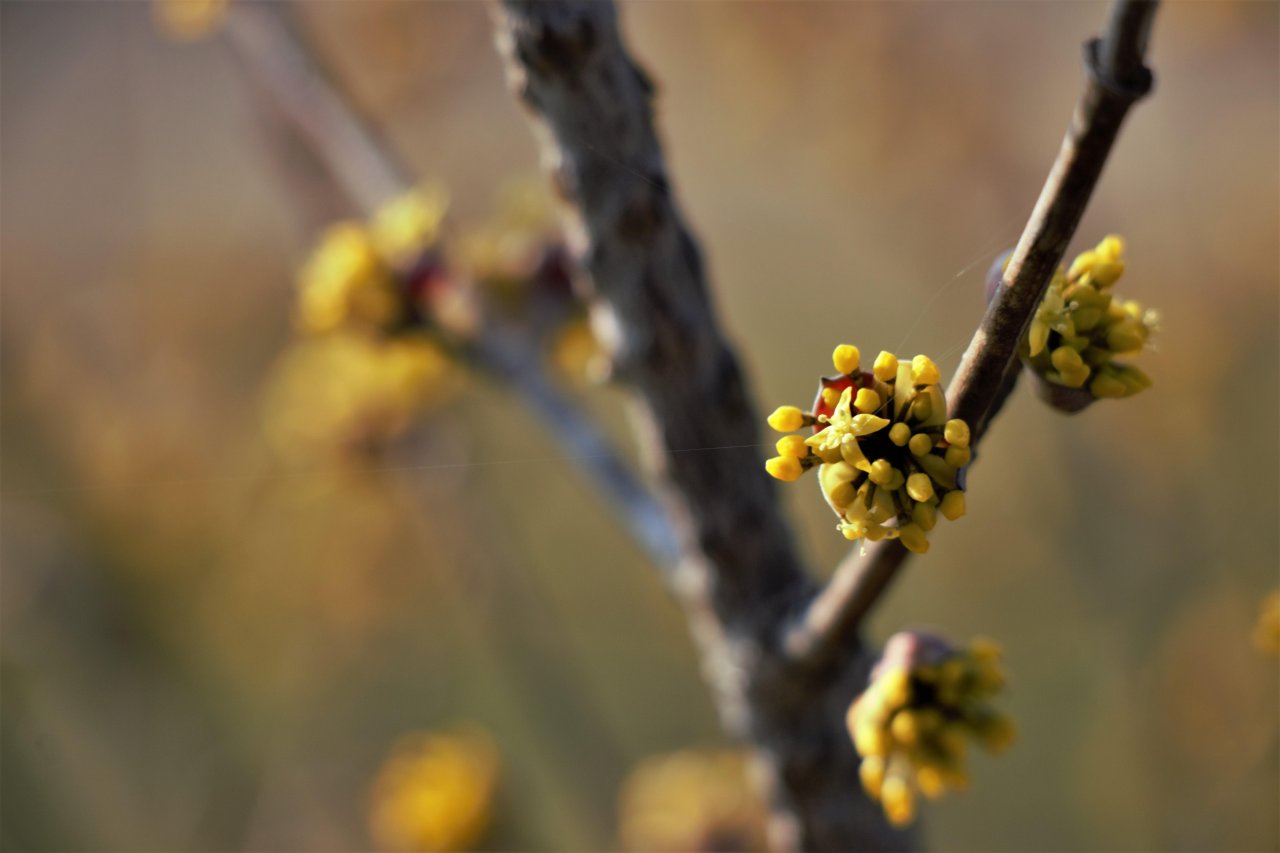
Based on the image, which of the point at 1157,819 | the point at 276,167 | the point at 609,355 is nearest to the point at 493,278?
the point at 609,355

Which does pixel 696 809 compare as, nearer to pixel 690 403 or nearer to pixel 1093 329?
pixel 690 403

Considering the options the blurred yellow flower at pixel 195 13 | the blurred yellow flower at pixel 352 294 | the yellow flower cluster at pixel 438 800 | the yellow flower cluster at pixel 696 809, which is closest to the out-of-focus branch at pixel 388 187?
the blurred yellow flower at pixel 195 13

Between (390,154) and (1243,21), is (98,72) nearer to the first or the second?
(390,154)

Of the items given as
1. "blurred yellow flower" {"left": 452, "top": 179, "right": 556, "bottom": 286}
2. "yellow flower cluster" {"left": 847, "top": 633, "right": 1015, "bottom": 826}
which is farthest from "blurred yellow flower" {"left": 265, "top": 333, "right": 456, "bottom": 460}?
"yellow flower cluster" {"left": 847, "top": 633, "right": 1015, "bottom": 826}

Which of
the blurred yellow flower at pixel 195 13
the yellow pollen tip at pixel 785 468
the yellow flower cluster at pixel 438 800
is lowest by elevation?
the yellow pollen tip at pixel 785 468

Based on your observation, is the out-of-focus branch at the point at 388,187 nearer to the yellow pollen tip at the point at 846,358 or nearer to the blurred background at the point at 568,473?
the blurred background at the point at 568,473

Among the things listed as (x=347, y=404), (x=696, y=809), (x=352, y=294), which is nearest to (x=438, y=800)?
(x=696, y=809)

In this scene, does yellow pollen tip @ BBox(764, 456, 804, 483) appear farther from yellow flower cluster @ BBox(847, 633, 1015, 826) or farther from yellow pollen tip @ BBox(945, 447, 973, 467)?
yellow flower cluster @ BBox(847, 633, 1015, 826)
